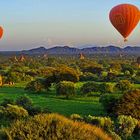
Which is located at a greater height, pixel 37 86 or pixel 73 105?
pixel 37 86

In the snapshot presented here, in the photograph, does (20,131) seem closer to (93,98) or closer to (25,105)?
(25,105)

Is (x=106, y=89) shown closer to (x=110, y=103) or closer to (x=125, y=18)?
(x=125, y=18)

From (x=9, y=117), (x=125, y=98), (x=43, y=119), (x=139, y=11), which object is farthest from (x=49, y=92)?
(x=43, y=119)

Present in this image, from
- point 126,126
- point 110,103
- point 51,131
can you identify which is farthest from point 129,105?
point 51,131

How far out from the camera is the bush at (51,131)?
16061 mm

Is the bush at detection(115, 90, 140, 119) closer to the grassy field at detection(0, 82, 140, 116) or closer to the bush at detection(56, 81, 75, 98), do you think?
the grassy field at detection(0, 82, 140, 116)

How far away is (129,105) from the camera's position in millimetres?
39156

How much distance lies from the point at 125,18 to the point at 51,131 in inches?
1294

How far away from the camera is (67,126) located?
16344mm

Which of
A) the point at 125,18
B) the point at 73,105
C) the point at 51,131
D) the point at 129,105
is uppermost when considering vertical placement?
the point at 125,18

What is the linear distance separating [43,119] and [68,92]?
39.3 m

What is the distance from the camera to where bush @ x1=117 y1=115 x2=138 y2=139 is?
1194 inches

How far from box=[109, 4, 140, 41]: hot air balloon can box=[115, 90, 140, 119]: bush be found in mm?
9396

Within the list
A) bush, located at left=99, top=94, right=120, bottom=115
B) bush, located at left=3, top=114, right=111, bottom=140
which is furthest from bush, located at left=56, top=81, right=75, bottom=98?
bush, located at left=3, top=114, right=111, bottom=140
